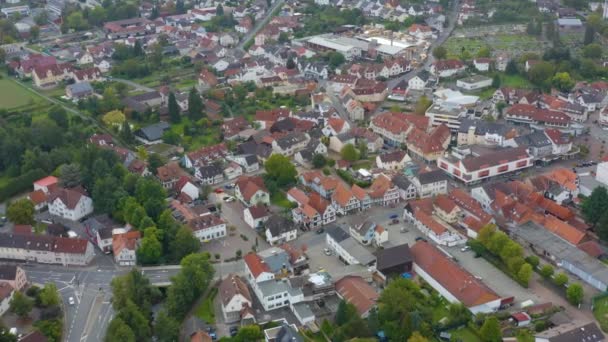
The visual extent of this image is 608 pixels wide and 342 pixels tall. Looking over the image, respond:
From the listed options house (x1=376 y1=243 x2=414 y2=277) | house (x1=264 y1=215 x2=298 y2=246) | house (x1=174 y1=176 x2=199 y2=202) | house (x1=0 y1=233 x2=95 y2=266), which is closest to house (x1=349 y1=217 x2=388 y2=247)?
house (x1=376 y1=243 x2=414 y2=277)

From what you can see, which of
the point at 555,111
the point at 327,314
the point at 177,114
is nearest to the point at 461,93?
the point at 555,111

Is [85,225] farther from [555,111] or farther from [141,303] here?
[555,111]

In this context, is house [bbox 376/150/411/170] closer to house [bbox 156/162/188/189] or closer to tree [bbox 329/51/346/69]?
house [bbox 156/162/188/189]

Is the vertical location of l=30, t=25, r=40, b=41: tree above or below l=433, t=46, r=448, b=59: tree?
above

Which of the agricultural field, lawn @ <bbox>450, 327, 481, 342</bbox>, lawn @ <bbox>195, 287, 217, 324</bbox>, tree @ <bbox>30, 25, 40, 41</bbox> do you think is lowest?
the agricultural field

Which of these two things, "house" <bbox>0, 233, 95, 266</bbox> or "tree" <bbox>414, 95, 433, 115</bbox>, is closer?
"house" <bbox>0, 233, 95, 266</bbox>
